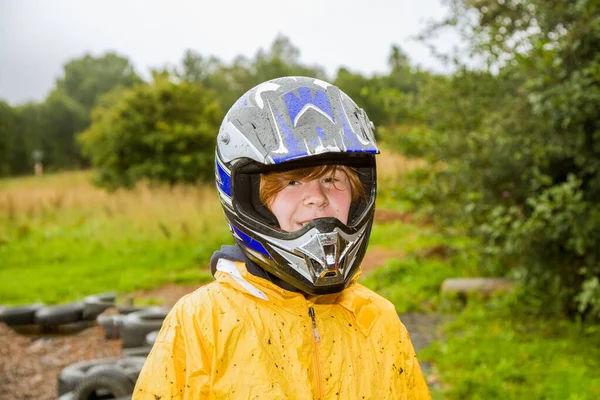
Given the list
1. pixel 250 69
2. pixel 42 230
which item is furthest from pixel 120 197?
pixel 250 69

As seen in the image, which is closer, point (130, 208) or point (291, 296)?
point (291, 296)

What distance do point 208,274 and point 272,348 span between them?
770 cm

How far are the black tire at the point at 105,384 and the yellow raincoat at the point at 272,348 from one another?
2215 mm

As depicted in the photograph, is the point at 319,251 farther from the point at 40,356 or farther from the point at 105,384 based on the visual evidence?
the point at 40,356

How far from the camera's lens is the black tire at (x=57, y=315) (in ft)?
21.8

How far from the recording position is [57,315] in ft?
21.8

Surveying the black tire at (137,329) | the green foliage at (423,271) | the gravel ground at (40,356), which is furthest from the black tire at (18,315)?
the green foliage at (423,271)

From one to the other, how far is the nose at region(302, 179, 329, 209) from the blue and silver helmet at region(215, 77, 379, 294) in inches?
2.7

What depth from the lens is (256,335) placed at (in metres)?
1.83

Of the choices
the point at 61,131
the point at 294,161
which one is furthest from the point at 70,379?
the point at 61,131

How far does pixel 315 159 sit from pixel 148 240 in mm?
10227

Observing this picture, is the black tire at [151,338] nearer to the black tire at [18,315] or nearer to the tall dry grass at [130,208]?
the black tire at [18,315]

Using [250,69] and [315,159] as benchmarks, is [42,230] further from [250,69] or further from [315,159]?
[250,69]

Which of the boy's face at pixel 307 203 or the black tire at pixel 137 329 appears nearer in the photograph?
the boy's face at pixel 307 203
